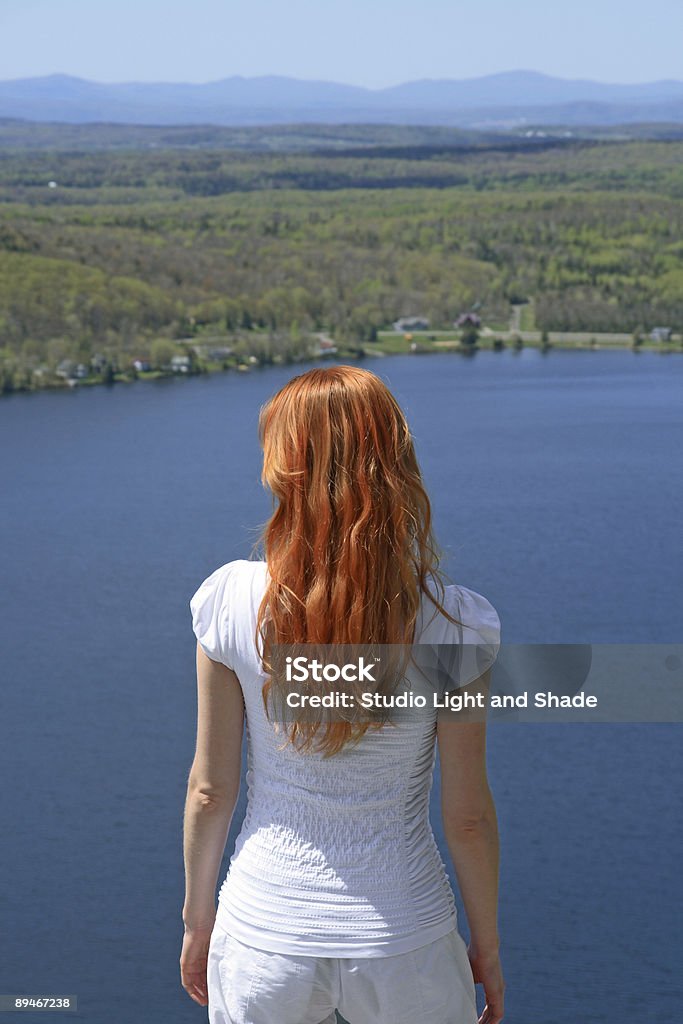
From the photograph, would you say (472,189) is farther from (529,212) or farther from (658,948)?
(658,948)

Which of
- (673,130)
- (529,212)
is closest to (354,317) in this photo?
(529,212)

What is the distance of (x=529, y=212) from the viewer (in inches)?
739

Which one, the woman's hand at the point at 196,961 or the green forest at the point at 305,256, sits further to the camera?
the green forest at the point at 305,256

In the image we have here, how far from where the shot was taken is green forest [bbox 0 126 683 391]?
15.2 meters

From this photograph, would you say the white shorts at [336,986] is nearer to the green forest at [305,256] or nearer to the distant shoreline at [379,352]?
the distant shoreline at [379,352]

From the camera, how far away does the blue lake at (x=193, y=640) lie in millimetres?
5516

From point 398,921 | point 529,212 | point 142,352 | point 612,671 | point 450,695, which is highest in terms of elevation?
point 450,695

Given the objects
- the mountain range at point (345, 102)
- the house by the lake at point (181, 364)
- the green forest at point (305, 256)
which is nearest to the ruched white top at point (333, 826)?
the green forest at point (305, 256)

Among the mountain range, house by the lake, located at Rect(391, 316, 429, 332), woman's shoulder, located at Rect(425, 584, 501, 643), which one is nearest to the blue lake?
woman's shoulder, located at Rect(425, 584, 501, 643)

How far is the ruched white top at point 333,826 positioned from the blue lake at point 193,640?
15 cm

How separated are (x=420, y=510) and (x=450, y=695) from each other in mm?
131

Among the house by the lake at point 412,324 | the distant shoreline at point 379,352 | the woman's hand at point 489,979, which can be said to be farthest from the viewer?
the house by the lake at point 412,324

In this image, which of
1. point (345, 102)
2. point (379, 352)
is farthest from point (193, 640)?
point (345, 102)

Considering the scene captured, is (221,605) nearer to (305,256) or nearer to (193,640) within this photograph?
(193,640)
